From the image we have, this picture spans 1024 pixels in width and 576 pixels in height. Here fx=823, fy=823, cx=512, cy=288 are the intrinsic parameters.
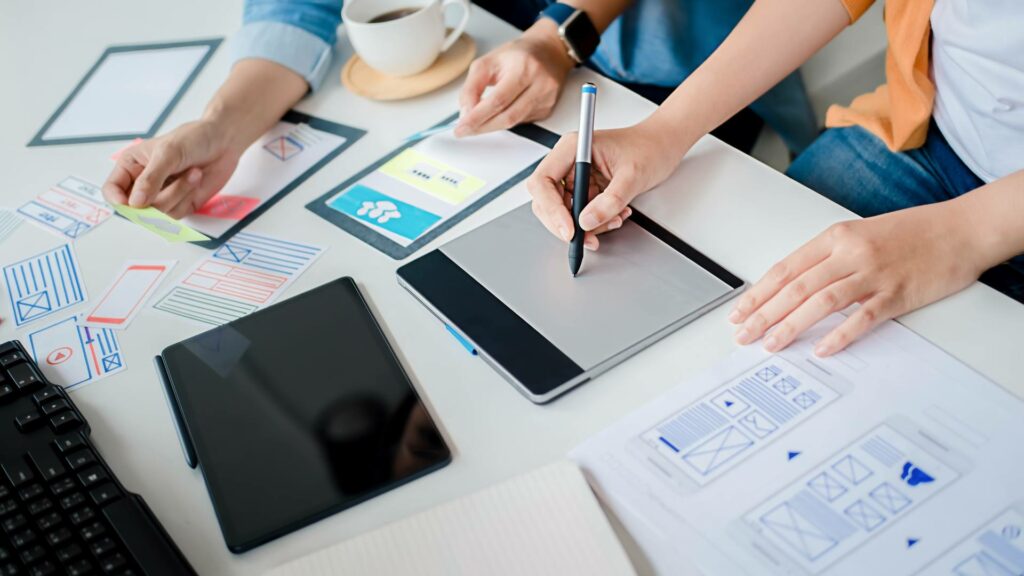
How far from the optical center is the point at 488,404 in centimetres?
66

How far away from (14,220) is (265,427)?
500 millimetres

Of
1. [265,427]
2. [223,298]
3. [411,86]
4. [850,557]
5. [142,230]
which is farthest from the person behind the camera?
[411,86]

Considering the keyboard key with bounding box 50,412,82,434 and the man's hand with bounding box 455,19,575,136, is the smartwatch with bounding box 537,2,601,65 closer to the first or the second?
the man's hand with bounding box 455,19,575,136

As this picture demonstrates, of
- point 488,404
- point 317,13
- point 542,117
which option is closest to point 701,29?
point 542,117

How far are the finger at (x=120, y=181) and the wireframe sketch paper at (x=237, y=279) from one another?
14cm

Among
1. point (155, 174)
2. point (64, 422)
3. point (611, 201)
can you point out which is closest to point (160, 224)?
point (155, 174)

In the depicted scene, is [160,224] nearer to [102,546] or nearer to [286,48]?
[286,48]

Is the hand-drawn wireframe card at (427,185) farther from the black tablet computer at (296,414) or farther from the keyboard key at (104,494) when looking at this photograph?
the keyboard key at (104,494)

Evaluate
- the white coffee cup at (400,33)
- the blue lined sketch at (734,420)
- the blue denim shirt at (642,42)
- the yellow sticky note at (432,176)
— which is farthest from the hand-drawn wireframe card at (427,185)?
the blue lined sketch at (734,420)

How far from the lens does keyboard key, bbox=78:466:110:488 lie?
62 cm

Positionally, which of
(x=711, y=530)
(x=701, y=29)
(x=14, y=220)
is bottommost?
(x=14, y=220)

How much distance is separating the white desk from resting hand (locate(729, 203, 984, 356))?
2cm

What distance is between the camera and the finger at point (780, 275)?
0.68 m

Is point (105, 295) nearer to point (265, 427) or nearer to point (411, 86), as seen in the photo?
point (265, 427)
